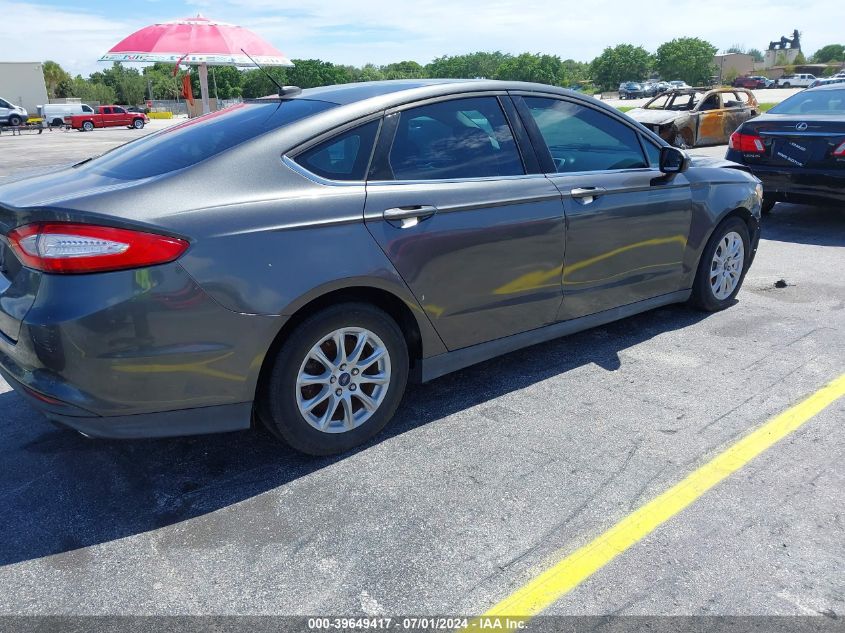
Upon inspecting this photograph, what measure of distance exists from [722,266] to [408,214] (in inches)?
115

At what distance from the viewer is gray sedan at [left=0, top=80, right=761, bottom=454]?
2602mm

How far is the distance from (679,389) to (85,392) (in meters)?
2.99

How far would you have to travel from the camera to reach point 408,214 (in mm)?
3219

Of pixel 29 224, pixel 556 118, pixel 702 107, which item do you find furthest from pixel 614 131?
pixel 702 107

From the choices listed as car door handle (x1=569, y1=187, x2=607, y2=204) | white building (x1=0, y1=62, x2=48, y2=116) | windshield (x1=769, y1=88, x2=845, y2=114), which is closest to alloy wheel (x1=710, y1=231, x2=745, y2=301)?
car door handle (x1=569, y1=187, x2=607, y2=204)

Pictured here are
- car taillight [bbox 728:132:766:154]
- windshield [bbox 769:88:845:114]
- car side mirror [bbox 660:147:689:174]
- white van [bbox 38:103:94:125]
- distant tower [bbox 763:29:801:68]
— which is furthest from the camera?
distant tower [bbox 763:29:801:68]

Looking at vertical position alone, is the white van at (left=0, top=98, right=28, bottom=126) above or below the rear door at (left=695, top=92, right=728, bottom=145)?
below

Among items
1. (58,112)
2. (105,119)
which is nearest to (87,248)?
(105,119)

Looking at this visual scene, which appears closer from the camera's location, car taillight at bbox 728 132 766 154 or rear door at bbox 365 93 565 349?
rear door at bbox 365 93 565 349

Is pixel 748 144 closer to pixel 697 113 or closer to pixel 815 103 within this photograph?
pixel 815 103

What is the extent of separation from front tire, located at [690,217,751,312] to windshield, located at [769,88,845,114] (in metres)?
4.10

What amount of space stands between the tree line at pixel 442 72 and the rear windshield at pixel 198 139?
2853 inches

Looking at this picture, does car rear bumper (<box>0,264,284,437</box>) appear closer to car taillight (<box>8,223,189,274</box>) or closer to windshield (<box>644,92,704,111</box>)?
car taillight (<box>8,223,189,274</box>)

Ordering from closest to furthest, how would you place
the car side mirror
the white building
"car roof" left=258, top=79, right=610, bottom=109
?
"car roof" left=258, top=79, right=610, bottom=109, the car side mirror, the white building
